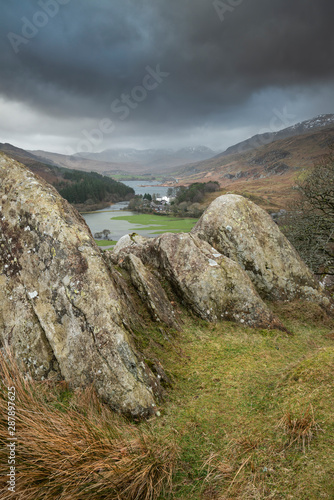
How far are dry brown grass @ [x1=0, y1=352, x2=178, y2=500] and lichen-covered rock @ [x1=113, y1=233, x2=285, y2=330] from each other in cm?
663

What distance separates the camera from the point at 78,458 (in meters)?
3.94

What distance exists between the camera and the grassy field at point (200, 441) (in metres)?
3.79

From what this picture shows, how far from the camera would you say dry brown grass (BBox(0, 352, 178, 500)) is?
3.73 m

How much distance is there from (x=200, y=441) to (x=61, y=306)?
451 cm

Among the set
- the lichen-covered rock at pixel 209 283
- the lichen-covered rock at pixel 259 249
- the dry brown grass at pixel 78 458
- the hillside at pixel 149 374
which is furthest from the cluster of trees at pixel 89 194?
the dry brown grass at pixel 78 458

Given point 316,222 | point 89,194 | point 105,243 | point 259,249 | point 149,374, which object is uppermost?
point 89,194

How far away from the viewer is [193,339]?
9617 mm

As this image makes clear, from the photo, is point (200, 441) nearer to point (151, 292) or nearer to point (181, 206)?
point (151, 292)

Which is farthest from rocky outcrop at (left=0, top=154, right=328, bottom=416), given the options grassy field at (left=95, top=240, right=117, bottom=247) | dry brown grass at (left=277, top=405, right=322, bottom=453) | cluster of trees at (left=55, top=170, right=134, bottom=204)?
cluster of trees at (left=55, top=170, right=134, bottom=204)

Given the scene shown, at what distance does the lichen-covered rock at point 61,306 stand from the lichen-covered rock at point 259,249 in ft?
26.4

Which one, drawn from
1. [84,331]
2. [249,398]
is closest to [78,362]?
[84,331]

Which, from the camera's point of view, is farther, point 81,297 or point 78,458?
point 81,297

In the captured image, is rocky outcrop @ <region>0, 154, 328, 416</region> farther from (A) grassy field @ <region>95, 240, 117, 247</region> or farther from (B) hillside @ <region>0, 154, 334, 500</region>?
(A) grassy field @ <region>95, 240, 117, 247</region>

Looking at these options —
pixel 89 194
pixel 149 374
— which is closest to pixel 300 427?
pixel 149 374
